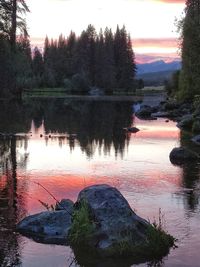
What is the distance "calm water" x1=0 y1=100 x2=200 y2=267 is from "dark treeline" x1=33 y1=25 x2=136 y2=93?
3631 inches

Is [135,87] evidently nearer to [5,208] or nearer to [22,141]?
[22,141]

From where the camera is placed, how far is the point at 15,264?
11.0 meters

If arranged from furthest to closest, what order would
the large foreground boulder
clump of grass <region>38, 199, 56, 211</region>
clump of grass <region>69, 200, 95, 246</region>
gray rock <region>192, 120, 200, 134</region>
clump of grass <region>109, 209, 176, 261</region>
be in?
gray rock <region>192, 120, 200, 134</region> → clump of grass <region>38, 199, 56, 211</region> → clump of grass <region>69, 200, 95, 246</region> → the large foreground boulder → clump of grass <region>109, 209, 176, 261</region>

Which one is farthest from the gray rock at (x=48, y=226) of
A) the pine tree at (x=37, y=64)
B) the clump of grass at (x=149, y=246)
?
the pine tree at (x=37, y=64)

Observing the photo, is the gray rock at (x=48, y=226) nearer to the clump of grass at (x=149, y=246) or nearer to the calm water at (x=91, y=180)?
the calm water at (x=91, y=180)

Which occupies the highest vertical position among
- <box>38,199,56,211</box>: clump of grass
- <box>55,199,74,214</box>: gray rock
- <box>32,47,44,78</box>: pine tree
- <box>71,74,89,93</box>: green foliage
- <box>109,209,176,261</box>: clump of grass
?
<box>32,47,44,78</box>: pine tree

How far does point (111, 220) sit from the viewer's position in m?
12.4

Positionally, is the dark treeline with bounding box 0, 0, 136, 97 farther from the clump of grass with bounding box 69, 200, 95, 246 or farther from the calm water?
the clump of grass with bounding box 69, 200, 95, 246

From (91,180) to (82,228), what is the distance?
699cm

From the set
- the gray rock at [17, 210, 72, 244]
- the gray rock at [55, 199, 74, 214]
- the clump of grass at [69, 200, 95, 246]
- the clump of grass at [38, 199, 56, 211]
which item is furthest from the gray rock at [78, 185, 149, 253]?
the clump of grass at [38, 199, 56, 211]

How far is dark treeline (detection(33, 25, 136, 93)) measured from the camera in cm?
13000

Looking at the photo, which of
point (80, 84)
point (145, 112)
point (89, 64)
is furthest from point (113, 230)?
point (89, 64)

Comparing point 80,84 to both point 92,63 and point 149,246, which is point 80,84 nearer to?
point 92,63

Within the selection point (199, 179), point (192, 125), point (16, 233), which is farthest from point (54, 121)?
point (16, 233)
